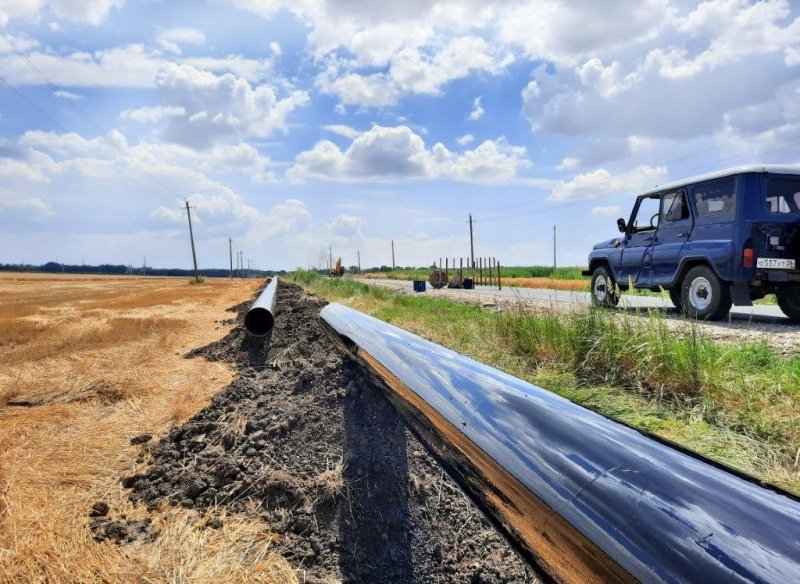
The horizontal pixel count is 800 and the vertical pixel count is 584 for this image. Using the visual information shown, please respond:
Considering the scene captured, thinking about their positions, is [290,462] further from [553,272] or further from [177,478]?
[553,272]

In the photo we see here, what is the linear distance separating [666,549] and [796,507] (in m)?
0.29

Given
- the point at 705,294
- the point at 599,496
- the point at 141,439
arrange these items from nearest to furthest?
the point at 599,496 → the point at 141,439 → the point at 705,294

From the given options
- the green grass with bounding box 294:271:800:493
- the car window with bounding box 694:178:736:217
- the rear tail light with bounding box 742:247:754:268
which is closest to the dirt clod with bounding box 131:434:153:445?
the green grass with bounding box 294:271:800:493

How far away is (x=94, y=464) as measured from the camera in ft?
11.8

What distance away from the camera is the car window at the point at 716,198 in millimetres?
7918

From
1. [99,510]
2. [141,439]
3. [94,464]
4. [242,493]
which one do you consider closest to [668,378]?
[242,493]

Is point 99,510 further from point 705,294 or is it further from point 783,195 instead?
point 783,195

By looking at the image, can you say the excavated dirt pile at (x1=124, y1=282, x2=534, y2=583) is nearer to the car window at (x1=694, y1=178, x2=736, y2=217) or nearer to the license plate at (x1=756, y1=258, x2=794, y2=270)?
the license plate at (x1=756, y1=258, x2=794, y2=270)

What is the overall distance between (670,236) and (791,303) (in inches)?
82.9

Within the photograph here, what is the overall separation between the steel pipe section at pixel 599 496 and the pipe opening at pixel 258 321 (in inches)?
262

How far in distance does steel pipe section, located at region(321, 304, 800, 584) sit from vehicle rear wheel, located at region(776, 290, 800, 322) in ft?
28.3

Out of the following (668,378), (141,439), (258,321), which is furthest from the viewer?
(258,321)

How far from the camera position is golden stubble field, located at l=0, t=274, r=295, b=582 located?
94.0 inches

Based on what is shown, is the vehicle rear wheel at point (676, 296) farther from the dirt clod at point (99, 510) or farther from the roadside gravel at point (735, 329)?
the dirt clod at point (99, 510)
